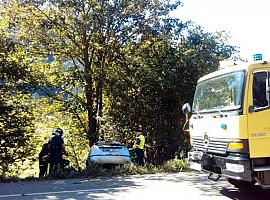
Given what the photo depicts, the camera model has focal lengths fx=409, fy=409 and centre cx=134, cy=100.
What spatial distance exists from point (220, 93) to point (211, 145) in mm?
1009

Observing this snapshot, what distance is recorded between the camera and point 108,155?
39.8 feet

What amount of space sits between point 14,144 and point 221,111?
8.91 meters

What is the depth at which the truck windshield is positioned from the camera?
23.6ft

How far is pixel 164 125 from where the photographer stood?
16594mm

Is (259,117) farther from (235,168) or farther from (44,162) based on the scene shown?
(44,162)

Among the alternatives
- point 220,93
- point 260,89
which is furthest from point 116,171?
point 260,89

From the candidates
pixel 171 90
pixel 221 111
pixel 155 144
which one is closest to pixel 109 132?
pixel 155 144

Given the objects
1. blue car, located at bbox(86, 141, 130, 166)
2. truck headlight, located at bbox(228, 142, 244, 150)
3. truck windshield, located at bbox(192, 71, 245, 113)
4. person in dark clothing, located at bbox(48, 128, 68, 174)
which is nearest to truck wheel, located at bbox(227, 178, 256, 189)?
truck windshield, located at bbox(192, 71, 245, 113)

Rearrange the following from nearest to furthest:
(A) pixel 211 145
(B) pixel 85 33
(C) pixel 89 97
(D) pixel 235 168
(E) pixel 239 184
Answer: (D) pixel 235 168, (A) pixel 211 145, (E) pixel 239 184, (B) pixel 85 33, (C) pixel 89 97

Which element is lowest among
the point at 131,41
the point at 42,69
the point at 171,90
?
the point at 171,90

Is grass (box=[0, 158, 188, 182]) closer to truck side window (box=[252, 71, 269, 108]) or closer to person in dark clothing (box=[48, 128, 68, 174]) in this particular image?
person in dark clothing (box=[48, 128, 68, 174])

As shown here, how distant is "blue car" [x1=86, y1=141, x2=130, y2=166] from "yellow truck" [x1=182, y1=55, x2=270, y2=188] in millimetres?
4725

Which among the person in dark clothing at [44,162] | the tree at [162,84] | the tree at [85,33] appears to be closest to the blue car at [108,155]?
the person in dark clothing at [44,162]

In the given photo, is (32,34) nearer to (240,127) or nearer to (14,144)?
(14,144)
